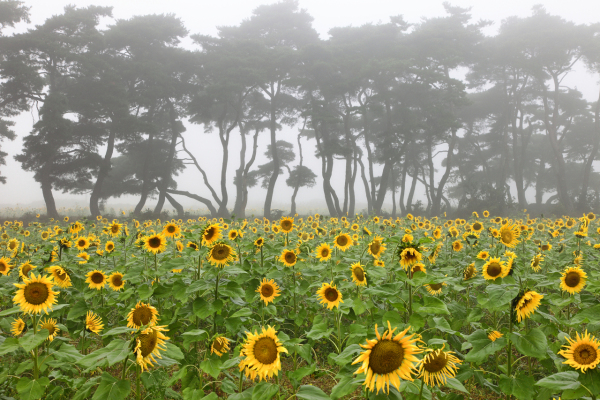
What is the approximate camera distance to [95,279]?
309 centimetres

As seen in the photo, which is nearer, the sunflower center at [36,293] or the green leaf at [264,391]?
the green leaf at [264,391]

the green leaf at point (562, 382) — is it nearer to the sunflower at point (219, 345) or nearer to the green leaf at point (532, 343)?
the green leaf at point (532, 343)

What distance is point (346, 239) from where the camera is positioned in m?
4.36

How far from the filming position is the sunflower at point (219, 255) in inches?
99.0

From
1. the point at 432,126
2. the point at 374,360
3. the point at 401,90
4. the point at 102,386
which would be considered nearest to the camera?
the point at 374,360

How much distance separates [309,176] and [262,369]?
27.1 m

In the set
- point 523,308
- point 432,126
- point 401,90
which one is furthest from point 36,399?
point 401,90

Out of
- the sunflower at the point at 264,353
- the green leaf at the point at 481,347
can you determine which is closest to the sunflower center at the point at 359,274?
the green leaf at the point at 481,347

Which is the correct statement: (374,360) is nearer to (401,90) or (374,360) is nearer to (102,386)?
(102,386)

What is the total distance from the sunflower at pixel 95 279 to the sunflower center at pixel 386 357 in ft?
9.04

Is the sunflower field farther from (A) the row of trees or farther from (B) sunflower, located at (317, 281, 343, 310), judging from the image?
(A) the row of trees

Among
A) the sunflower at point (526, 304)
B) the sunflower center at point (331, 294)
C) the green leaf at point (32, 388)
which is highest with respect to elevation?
the sunflower at point (526, 304)

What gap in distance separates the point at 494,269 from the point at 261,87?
27228 millimetres

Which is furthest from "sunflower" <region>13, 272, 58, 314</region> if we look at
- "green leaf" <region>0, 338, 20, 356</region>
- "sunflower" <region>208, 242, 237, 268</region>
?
"sunflower" <region>208, 242, 237, 268</region>
